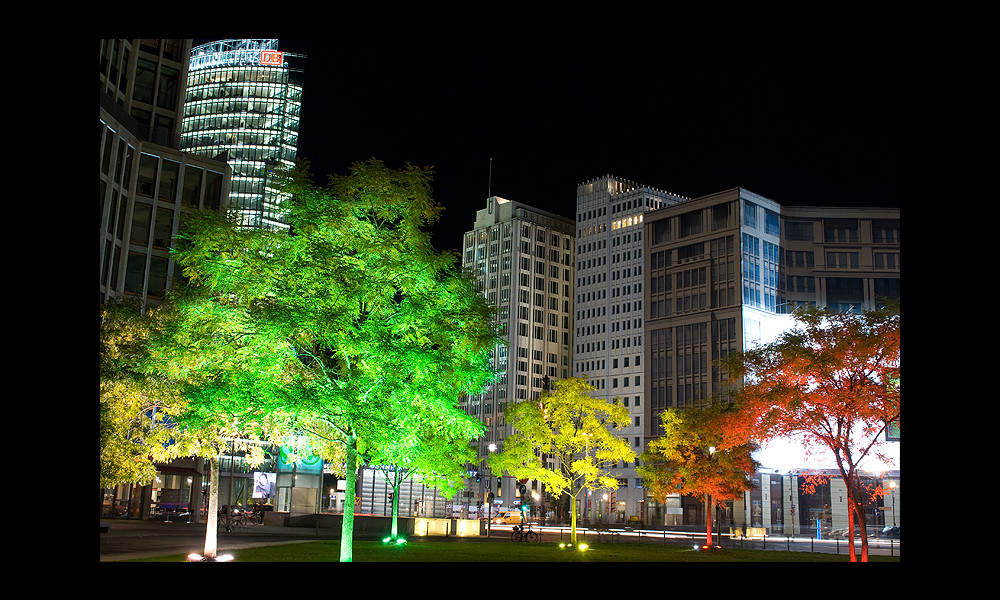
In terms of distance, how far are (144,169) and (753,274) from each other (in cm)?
8786

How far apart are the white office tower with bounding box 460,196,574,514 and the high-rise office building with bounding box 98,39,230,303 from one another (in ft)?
333

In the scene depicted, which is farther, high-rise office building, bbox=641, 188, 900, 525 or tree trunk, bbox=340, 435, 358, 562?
high-rise office building, bbox=641, 188, 900, 525

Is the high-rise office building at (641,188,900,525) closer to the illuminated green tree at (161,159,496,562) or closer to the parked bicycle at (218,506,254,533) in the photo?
the parked bicycle at (218,506,254,533)

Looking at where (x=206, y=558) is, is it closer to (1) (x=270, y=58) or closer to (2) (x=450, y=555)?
(2) (x=450, y=555)

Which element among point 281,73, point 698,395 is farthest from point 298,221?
point 281,73

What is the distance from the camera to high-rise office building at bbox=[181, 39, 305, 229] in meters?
167

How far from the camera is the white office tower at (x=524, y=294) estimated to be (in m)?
171

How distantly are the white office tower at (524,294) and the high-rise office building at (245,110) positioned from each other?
44345mm

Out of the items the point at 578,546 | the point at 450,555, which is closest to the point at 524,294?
the point at 578,546

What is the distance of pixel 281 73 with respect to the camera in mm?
171500

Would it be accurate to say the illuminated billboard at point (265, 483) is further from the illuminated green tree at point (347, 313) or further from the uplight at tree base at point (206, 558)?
the illuminated green tree at point (347, 313)

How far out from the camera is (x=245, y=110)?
6708 inches

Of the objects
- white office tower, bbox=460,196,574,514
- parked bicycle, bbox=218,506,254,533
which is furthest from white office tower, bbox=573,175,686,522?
parked bicycle, bbox=218,506,254,533
